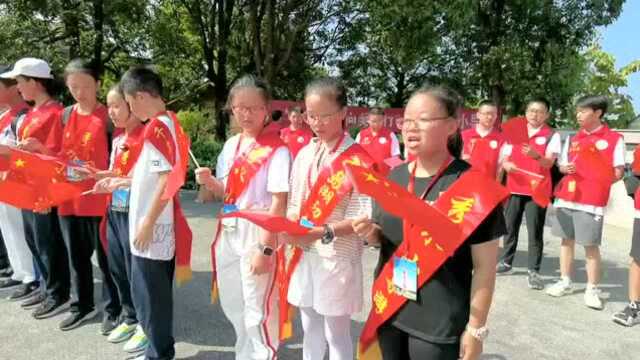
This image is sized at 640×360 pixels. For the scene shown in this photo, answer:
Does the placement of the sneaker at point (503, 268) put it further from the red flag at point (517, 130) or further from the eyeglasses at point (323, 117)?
the eyeglasses at point (323, 117)

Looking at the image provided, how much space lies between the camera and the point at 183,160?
2.69 m

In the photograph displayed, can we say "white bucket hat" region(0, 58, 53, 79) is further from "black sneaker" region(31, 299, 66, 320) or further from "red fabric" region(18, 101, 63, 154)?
"black sneaker" region(31, 299, 66, 320)

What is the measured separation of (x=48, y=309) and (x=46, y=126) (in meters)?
1.49

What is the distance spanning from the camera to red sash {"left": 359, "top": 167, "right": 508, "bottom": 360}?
1.65m

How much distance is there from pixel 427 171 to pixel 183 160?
1.45 meters

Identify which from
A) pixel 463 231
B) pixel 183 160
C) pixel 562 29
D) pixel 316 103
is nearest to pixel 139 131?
pixel 183 160

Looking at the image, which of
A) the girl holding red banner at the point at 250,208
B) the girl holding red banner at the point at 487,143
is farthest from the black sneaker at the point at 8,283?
the girl holding red banner at the point at 487,143

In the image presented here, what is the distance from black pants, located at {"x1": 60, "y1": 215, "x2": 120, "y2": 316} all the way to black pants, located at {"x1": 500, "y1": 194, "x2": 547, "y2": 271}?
3.96m

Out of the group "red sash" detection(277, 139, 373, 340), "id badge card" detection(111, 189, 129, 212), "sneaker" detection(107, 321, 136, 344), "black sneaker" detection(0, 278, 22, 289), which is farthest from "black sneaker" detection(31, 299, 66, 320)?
"red sash" detection(277, 139, 373, 340)

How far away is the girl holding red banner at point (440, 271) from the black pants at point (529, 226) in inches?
144

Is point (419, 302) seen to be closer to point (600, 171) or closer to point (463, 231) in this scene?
point (463, 231)

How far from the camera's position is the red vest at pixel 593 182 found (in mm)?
4402

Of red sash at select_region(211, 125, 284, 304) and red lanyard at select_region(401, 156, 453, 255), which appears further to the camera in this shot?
red sash at select_region(211, 125, 284, 304)

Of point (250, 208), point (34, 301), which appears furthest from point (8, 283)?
point (250, 208)
